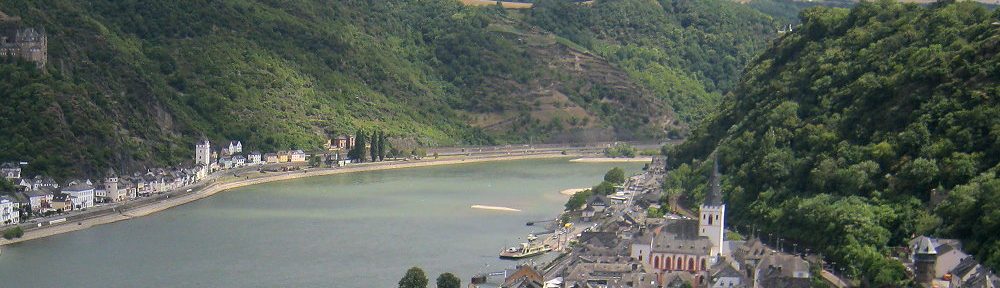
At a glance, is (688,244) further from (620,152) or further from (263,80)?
(620,152)

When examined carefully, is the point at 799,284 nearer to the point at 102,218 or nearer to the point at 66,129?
the point at 102,218

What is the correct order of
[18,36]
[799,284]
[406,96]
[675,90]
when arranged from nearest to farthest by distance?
[799,284], [18,36], [406,96], [675,90]

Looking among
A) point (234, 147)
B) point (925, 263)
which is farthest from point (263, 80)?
point (925, 263)

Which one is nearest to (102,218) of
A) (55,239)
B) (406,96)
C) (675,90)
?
(55,239)

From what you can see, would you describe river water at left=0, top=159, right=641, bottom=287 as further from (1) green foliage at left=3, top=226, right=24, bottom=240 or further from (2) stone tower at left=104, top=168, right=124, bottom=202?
(2) stone tower at left=104, top=168, right=124, bottom=202

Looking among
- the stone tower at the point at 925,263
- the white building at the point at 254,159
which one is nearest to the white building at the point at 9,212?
the white building at the point at 254,159

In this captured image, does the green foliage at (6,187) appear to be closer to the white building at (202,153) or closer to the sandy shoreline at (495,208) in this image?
the sandy shoreline at (495,208)

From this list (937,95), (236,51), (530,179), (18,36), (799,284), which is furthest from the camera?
(236,51)
